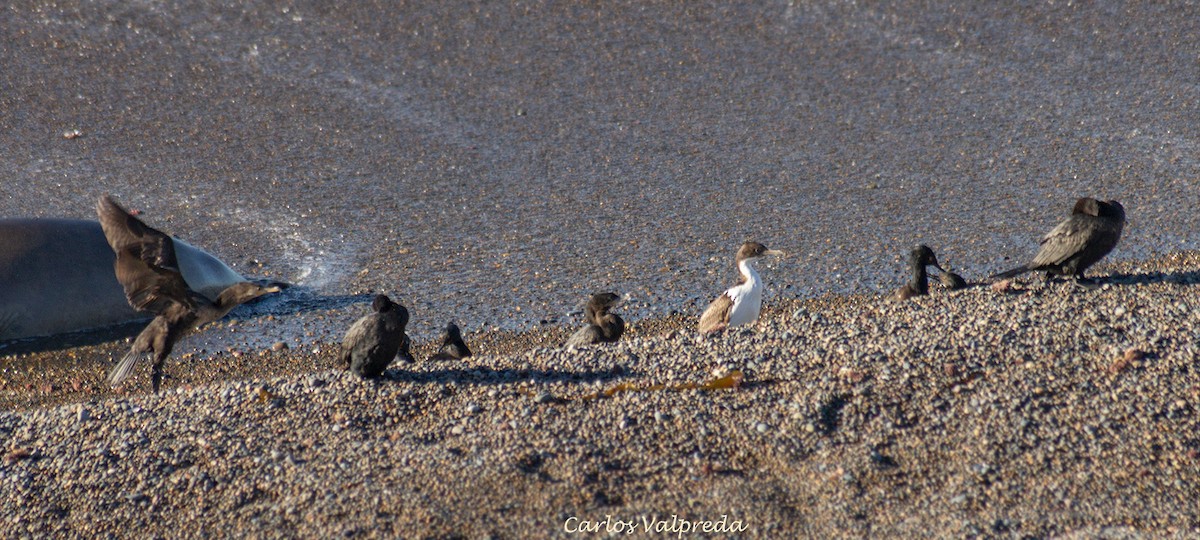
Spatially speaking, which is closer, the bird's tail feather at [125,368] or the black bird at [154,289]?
the black bird at [154,289]

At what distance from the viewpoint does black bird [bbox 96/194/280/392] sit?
20.7 ft

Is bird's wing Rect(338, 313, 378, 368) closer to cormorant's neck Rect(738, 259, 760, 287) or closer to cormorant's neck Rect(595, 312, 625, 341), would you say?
cormorant's neck Rect(595, 312, 625, 341)

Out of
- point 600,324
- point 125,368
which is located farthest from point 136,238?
point 600,324

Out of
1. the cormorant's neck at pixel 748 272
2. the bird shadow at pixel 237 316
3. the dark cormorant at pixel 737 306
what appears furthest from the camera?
the bird shadow at pixel 237 316

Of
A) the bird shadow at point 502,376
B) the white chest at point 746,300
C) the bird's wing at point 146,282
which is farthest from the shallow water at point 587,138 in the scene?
the bird shadow at point 502,376

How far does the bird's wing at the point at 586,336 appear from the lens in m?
7.38

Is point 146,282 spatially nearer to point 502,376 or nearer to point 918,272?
point 502,376

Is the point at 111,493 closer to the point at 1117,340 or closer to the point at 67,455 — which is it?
the point at 67,455

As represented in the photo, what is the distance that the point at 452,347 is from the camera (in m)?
7.50

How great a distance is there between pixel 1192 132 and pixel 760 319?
17.3ft

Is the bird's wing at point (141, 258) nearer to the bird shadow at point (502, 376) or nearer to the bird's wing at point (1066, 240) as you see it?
the bird shadow at point (502, 376)

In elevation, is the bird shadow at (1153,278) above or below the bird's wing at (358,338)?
above

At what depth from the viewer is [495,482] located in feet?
16.7

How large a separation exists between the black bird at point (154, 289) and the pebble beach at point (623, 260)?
16.8 inches
